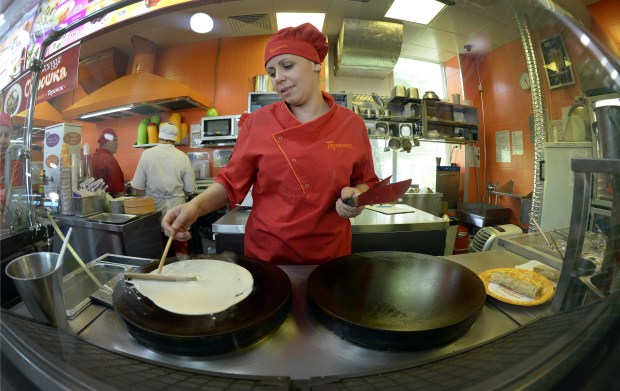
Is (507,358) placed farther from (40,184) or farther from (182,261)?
(40,184)

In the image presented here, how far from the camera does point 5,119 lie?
44 centimetres

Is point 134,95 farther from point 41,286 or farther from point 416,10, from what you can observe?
point 416,10

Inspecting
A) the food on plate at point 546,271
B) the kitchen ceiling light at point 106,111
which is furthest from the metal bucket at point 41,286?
the food on plate at point 546,271

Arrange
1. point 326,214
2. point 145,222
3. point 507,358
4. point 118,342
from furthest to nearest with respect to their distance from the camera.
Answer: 1. point 326,214
2. point 145,222
3. point 118,342
4. point 507,358

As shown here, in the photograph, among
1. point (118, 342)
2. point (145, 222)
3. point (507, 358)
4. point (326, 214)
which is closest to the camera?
point (507, 358)

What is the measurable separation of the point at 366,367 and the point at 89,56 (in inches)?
27.3

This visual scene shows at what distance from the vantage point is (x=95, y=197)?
467mm

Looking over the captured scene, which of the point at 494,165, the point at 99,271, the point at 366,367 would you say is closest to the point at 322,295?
the point at 366,367

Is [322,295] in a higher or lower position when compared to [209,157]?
lower

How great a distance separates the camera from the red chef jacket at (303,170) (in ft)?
2.36

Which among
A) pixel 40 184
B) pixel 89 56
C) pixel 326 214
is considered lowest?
pixel 326 214

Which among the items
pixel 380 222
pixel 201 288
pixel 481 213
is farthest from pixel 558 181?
pixel 201 288

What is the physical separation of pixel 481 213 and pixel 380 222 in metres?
0.33

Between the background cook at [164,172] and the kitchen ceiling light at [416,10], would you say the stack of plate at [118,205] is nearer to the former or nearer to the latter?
the background cook at [164,172]
